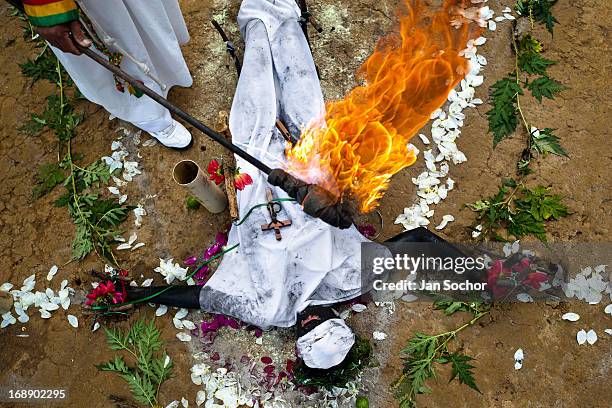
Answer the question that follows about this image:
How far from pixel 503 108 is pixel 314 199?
10.0 feet

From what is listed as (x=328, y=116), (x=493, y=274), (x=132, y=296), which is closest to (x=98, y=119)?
(x=132, y=296)

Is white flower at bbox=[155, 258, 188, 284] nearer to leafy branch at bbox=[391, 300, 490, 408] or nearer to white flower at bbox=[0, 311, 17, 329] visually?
white flower at bbox=[0, 311, 17, 329]

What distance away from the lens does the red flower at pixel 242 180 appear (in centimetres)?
445

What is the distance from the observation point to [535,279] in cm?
435

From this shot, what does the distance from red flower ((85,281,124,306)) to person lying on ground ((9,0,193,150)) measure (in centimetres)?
167

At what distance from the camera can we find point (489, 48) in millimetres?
5711

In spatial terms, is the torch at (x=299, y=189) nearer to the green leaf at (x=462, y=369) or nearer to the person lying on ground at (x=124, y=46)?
the person lying on ground at (x=124, y=46)

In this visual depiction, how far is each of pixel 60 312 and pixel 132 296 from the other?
2.78ft

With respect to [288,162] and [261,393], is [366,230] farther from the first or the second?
[261,393]

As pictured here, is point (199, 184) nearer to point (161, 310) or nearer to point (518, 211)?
point (161, 310)

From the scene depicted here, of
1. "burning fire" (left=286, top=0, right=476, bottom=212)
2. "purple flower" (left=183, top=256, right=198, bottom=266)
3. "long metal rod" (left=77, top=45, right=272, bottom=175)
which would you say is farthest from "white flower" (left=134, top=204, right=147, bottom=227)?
"long metal rod" (left=77, top=45, right=272, bottom=175)

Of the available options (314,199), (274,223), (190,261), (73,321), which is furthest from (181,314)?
(314,199)

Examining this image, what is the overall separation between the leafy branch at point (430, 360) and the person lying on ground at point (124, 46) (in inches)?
126

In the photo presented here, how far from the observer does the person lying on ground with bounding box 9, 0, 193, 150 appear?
370cm
